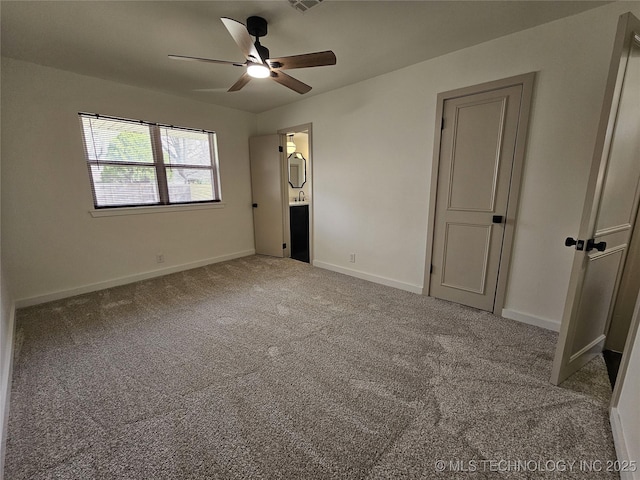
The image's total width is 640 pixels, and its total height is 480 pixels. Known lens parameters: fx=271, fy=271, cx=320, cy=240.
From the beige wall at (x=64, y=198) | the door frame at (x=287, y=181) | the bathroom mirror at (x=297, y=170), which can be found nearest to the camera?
the beige wall at (x=64, y=198)

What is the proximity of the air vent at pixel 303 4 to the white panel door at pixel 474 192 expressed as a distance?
5.13 feet

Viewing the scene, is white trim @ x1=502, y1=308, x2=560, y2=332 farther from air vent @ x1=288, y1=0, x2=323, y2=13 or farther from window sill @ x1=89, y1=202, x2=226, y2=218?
window sill @ x1=89, y1=202, x2=226, y2=218

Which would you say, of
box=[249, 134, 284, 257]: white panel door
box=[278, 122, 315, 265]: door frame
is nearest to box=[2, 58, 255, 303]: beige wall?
box=[249, 134, 284, 257]: white panel door

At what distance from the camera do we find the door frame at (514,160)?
2244 millimetres

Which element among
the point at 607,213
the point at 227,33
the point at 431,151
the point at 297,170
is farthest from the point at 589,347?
the point at 297,170

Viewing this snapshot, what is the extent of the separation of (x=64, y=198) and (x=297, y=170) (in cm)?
357

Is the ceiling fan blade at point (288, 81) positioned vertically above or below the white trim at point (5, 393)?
above

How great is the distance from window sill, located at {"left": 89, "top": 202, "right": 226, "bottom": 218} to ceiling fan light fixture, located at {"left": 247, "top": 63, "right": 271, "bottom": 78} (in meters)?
2.37

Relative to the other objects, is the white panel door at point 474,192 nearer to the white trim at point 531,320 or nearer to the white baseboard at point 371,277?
the white trim at point 531,320

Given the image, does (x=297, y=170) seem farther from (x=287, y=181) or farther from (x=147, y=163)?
(x=147, y=163)

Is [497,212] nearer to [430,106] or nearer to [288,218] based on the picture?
[430,106]

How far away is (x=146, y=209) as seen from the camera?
361cm

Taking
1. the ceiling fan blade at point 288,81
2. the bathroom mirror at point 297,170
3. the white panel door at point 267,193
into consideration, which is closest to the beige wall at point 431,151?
the white panel door at point 267,193

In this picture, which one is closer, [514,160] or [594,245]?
[594,245]
